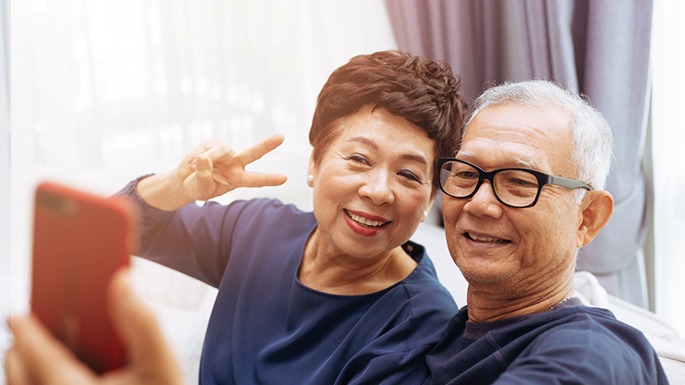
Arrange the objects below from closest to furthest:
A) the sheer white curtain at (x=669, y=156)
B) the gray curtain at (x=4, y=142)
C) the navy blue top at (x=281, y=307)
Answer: the navy blue top at (x=281, y=307)
the gray curtain at (x=4, y=142)
the sheer white curtain at (x=669, y=156)

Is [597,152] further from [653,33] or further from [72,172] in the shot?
[72,172]

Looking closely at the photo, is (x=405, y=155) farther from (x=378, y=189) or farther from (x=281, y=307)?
(x=281, y=307)

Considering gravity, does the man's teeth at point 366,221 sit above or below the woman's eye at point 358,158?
below

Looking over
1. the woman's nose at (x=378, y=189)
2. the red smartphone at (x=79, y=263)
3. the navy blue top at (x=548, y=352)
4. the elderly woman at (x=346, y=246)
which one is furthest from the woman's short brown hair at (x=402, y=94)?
the red smartphone at (x=79, y=263)

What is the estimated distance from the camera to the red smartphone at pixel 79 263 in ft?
1.60

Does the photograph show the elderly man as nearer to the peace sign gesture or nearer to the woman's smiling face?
the woman's smiling face

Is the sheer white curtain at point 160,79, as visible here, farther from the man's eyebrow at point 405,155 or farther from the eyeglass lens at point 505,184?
the eyeglass lens at point 505,184

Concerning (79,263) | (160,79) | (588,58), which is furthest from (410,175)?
(160,79)

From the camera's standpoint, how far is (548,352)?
0.92 metres

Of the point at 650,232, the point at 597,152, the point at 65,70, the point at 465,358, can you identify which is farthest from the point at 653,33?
the point at 65,70

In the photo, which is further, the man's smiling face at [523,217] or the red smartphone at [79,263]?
the man's smiling face at [523,217]

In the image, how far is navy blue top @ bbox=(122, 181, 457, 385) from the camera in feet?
4.02

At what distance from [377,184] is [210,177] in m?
0.36

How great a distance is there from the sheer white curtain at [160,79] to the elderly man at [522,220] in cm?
129
